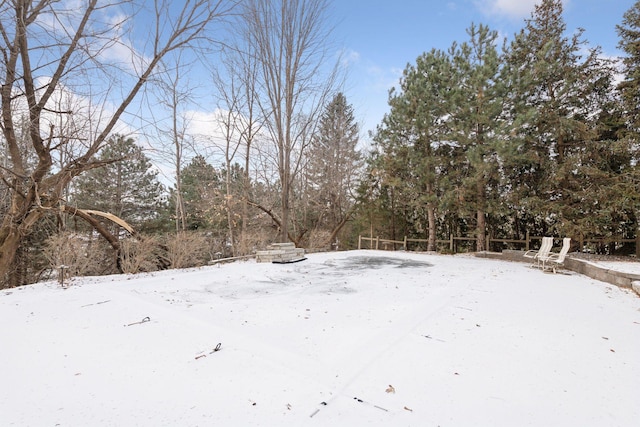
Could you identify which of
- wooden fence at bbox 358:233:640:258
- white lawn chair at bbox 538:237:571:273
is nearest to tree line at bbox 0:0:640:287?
wooden fence at bbox 358:233:640:258

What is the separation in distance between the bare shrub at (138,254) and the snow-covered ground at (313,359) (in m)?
1.79

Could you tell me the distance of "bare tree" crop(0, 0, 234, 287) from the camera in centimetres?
424

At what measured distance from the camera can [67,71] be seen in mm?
4820

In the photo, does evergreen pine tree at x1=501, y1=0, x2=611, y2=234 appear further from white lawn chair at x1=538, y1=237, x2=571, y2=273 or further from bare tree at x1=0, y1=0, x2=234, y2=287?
bare tree at x1=0, y1=0, x2=234, y2=287

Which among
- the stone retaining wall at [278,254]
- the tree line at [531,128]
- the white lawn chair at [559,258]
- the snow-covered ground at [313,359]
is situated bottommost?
the snow-covered ground at [313,359]

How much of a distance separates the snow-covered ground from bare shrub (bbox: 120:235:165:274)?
1.79 metres

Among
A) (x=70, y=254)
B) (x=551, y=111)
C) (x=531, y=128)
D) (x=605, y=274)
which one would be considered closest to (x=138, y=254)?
(x=70, y=254)

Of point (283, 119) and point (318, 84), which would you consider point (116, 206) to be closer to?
point (283, 119)

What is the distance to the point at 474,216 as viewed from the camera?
47.8 feet

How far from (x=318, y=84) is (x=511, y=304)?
9875 millimetres

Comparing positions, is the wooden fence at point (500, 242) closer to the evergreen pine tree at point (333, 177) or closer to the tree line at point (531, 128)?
the tree line at point (531, 128)

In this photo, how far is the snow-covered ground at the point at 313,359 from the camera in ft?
6.15

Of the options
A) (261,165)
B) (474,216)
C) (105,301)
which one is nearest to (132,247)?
(105,301)

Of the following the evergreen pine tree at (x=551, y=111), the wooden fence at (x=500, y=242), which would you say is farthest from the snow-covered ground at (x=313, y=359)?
the wooden fence at (x=500, y=242)
